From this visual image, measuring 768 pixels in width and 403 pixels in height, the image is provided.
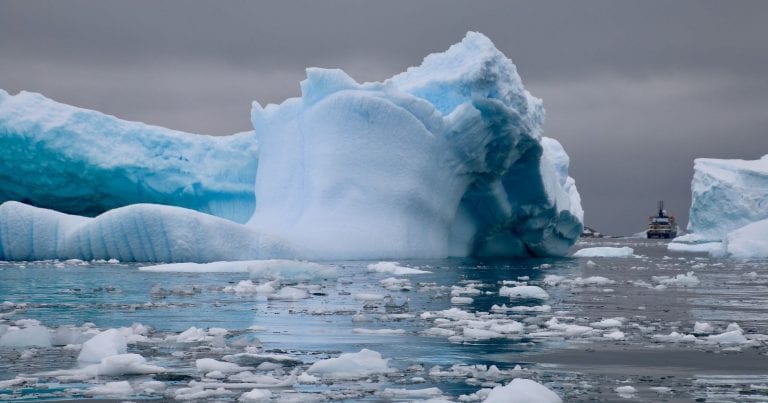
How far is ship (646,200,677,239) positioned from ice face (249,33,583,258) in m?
60.9

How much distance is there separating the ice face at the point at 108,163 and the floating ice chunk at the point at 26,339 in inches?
675

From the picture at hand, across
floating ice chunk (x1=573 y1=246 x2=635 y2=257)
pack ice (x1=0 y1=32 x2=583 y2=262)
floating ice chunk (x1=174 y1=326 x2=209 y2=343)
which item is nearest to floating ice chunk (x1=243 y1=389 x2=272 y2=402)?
floating ice chunk (x1=174 y1=326 x2=209 y2=343)

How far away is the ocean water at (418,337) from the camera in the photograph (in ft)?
15.8

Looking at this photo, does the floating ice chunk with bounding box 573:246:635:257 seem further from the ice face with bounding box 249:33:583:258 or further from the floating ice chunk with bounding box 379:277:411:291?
the floating ice chunk with bounding box 379:277:411:291

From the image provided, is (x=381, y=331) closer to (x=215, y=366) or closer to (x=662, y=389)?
(x=215, y=366)

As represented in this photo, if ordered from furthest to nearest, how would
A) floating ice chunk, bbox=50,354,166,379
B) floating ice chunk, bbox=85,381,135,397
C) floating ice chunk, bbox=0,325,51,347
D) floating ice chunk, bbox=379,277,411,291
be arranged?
floating ice chunk, bbox=379,277,411,291, floating ice chunk, bbox=0,325,51,347, floating ice chunk, bbox=50,354,166,379, floating ice chunk, bbox=85,381,135,397

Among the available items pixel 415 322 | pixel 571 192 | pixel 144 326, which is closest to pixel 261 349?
pixel 144 326

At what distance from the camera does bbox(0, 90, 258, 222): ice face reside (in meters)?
22.6

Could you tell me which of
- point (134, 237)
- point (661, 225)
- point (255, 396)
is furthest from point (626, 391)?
point (661, 225)

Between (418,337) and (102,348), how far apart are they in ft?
7.66

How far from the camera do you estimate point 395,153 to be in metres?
21.1

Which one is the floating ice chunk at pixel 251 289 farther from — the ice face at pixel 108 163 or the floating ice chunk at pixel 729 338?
the ice face at pixel 108 163

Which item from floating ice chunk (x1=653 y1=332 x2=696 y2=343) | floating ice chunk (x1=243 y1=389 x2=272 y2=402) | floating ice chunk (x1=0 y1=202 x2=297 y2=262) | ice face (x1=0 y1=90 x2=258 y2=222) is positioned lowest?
floating ice chunk (x1=243 y1=389 x2=272 y2=402)

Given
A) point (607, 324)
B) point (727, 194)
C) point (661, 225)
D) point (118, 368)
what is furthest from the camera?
point (661, 225)
